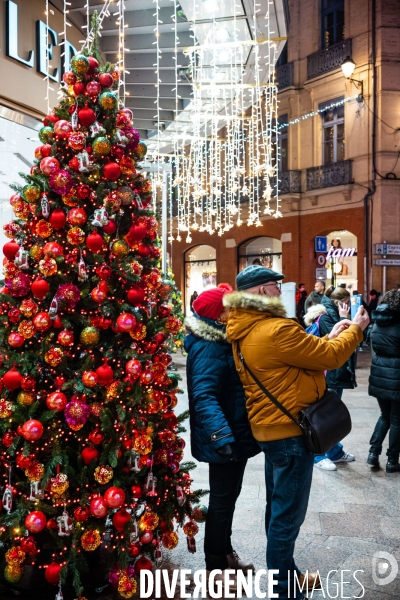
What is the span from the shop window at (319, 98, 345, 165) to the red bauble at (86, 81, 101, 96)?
17666 millimetres

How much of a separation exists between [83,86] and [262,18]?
5.08 metres

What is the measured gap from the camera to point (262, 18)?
7.25 m

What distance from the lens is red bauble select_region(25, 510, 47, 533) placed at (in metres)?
2.80

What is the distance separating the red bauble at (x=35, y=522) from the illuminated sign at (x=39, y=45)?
13.7 ft

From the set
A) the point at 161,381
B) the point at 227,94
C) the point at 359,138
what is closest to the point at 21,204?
the point at 161,381

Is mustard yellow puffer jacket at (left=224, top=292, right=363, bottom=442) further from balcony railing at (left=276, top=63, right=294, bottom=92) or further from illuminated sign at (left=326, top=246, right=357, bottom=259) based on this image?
balcony railing at (left=276, top=63, right=294, bottom=92)

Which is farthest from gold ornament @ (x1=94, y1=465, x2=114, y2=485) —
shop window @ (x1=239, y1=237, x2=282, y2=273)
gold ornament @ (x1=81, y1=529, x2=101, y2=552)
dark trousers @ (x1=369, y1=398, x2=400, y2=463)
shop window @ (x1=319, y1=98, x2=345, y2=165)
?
shop window @ (x1=239, y1=237, x2=282, y2=273)

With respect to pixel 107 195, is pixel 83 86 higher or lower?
higher

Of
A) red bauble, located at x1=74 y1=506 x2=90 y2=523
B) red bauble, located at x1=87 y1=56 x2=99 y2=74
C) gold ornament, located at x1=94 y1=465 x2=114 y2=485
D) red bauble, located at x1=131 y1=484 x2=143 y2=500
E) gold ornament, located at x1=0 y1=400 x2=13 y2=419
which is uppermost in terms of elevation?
red bauble, located at x1=87 y1=56 x2=99 y2=74

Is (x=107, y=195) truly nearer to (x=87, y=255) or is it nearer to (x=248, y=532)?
(x=87, y=255)

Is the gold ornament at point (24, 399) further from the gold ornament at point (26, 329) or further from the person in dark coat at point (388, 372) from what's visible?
the person in dark coat at point (388, 372)

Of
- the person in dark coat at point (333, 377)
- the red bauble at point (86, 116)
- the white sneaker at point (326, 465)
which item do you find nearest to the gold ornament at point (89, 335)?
the red bauble at point (86, 116)

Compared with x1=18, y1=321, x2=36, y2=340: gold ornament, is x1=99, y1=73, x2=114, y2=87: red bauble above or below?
above

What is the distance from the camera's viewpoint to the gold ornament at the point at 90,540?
2.83 m
